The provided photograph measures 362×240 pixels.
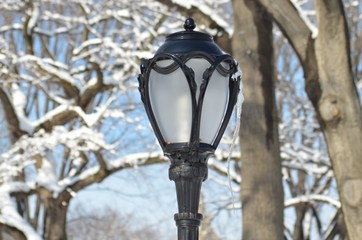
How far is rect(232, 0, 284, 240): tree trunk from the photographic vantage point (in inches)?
395

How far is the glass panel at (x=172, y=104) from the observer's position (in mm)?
4258

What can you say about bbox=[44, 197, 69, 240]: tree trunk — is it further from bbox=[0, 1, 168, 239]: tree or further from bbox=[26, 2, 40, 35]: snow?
bbox=[26, 2, 40, 35]: snow

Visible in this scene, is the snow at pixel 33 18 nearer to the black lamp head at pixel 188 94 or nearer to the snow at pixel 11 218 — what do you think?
the snow at pixel 11 218

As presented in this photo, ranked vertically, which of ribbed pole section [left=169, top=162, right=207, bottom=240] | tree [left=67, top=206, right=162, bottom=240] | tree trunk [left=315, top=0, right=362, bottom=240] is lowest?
ribbed pole section [left=169, top=162, right=207, bottom=240]

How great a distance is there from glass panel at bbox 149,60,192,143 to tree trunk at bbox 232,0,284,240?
5818 millimetres

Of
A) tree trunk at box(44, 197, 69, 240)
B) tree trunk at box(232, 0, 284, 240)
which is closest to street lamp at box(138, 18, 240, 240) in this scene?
tree trunk at box(232, 0, 284, 240)

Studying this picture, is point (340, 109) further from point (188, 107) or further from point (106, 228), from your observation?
point (106, 228)

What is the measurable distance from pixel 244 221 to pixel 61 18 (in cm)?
827

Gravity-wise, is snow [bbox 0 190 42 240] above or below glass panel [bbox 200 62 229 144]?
above

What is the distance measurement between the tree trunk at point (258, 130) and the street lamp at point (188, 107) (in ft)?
18.7

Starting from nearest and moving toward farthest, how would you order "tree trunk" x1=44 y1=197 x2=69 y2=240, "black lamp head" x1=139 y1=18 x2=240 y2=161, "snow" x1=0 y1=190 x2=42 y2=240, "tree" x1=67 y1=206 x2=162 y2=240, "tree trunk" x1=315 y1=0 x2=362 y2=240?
"black lamp head" x1=139 y1=18 x2=240 y2=161, "tree trunk" x1=315 y1=0 x2=362 y2=240, "snow" x1=0 y1=190 x2=42 y2=240, "tree trunk" x1=44 y1=197 x2=69 y2=240, "tree" x1=67 y1=206 x2=162 y2=240

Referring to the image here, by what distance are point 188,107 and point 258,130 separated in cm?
617

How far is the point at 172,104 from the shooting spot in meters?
4.28

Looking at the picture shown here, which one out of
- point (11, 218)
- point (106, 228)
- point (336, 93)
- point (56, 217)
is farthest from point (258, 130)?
point (106, 228)
